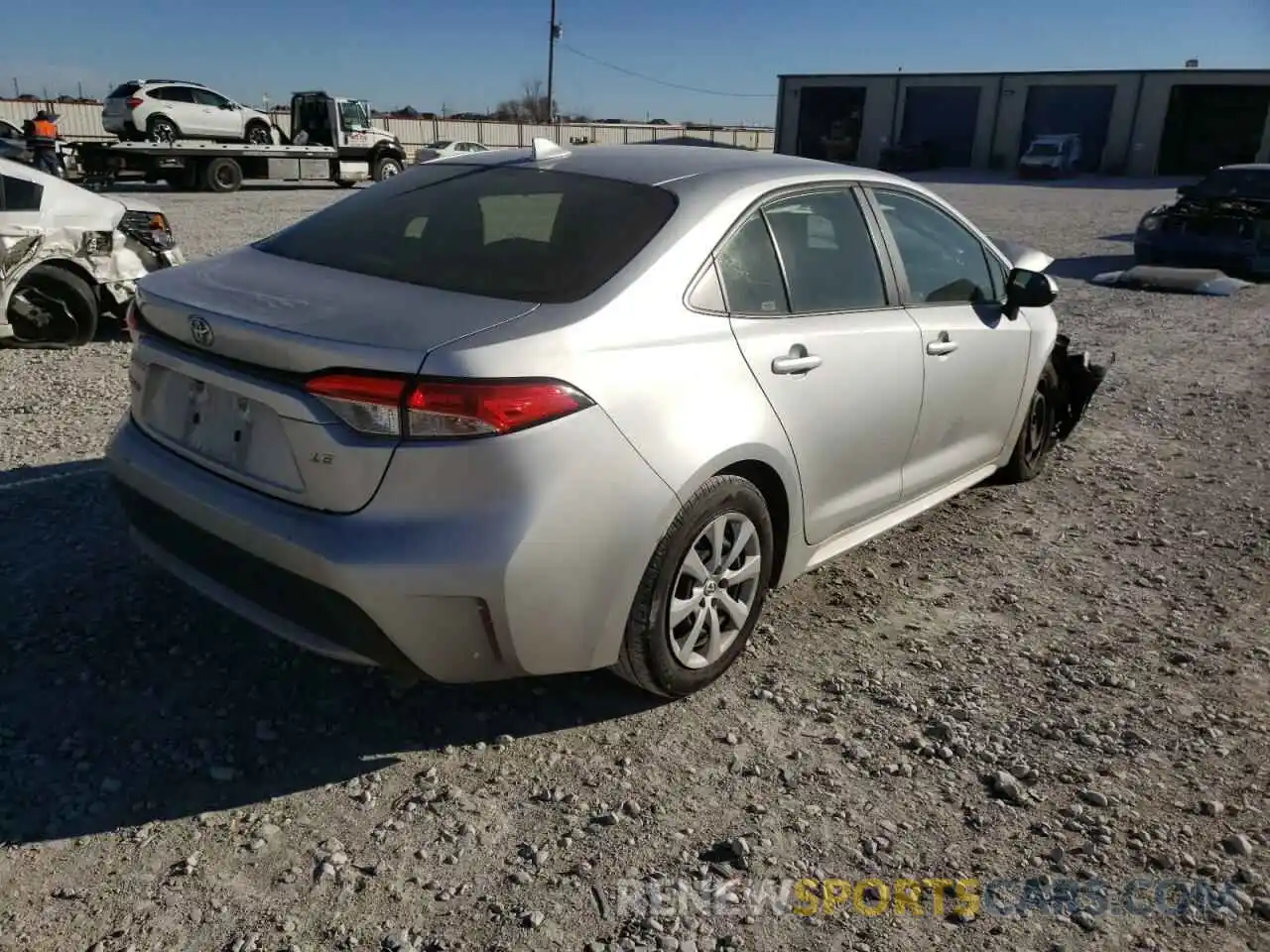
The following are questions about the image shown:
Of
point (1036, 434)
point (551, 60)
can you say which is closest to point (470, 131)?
point (551, 60)

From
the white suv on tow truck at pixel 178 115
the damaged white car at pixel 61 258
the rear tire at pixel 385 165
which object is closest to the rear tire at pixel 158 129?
the white suv on tow truck at pixel 178 115

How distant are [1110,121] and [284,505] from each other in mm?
51325

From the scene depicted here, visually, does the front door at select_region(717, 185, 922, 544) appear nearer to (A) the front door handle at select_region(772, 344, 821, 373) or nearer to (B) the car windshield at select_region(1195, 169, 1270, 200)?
(A) the front door handle at select_region(772, 344, 821, 373)

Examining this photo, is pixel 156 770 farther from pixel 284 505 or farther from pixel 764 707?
pixel 764 707

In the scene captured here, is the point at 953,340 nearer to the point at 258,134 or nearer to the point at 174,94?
the point at 174,94

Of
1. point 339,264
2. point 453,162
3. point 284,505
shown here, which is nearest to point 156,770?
point 284,505

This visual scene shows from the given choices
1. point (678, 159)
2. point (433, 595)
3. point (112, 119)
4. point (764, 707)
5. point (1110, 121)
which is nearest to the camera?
point (433, 595)

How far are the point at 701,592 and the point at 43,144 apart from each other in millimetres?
23365

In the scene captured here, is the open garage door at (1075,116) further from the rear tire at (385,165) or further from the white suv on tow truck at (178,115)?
the white suv on tow truck at (178,115)

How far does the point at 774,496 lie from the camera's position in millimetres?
3289

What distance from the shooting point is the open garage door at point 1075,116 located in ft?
154

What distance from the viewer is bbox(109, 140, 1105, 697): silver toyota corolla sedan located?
249cm

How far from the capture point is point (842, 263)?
12.0ft

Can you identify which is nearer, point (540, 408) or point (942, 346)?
point (540, 408)
